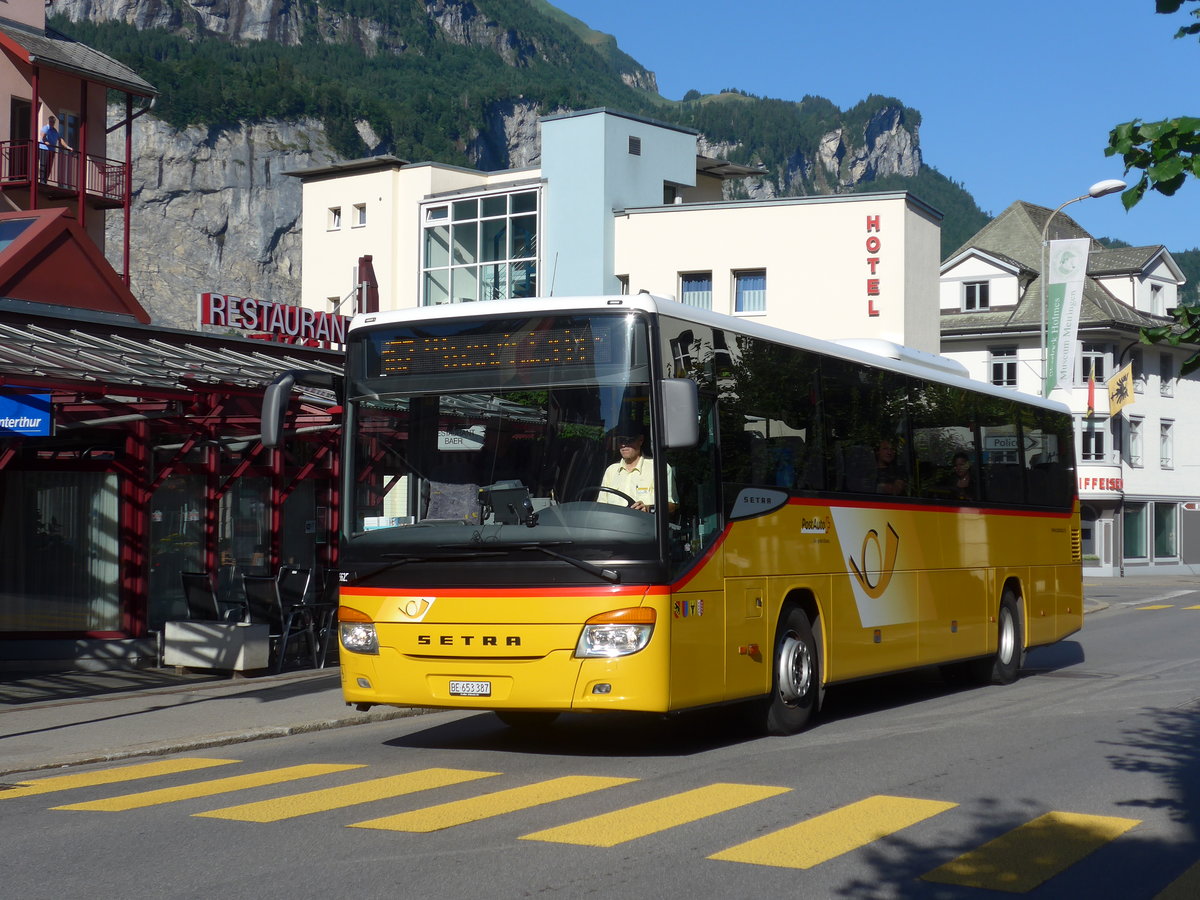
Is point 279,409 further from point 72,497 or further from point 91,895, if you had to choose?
point 72,497

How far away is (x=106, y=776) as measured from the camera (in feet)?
34.0

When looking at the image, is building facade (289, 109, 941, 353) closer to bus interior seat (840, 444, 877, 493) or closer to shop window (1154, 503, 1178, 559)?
shop window (1154, 503, 1178, 559)

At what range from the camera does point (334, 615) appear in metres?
18.0

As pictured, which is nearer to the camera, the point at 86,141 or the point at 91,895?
the point at 91,895

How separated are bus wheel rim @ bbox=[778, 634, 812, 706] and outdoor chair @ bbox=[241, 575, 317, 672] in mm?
7127

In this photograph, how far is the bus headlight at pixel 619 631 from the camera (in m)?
9.88

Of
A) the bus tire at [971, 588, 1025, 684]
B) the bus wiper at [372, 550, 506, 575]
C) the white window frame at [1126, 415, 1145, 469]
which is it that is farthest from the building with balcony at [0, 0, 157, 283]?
the white window frame at [1126, 415, 1145, 469]

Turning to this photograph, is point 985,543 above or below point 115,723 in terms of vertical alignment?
above

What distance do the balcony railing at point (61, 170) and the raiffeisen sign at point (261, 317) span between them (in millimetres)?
15257

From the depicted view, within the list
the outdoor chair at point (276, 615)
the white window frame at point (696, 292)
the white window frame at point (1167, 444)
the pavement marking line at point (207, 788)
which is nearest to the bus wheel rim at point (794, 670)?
the pavement marking line at point (207, 788)

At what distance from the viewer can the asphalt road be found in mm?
→ 6645

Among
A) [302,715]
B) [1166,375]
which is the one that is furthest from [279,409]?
[1166,375]

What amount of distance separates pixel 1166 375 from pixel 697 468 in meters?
55.6

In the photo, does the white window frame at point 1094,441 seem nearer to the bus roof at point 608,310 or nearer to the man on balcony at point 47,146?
the man on balcony at point 47,146
